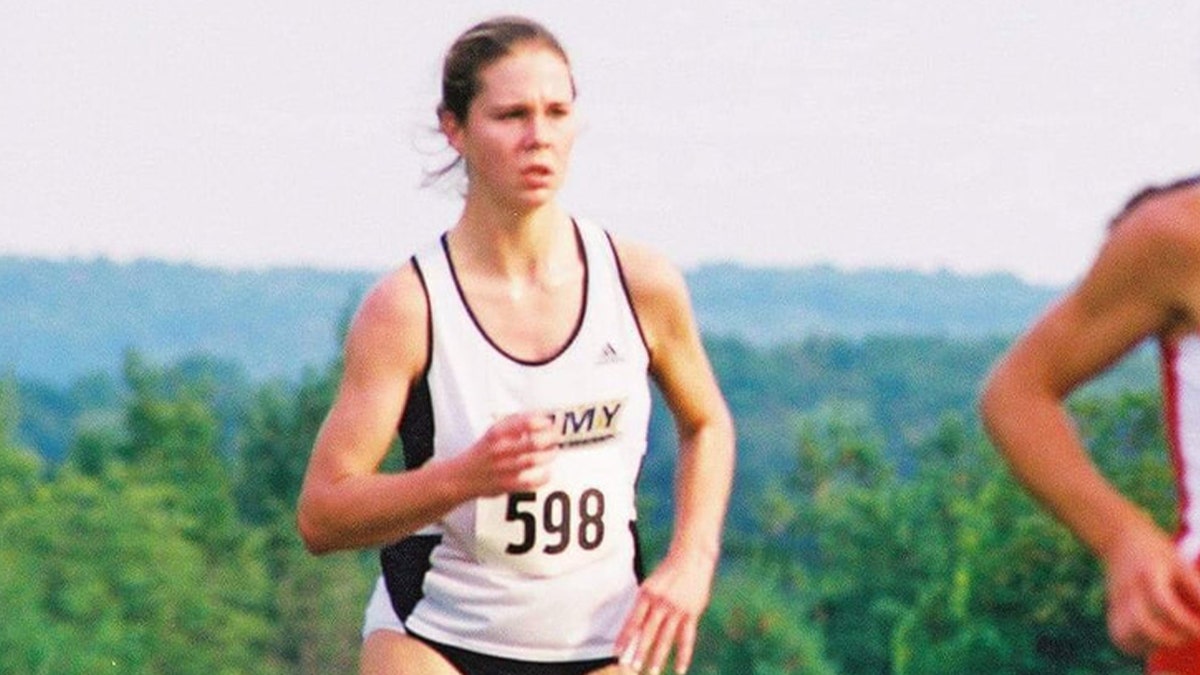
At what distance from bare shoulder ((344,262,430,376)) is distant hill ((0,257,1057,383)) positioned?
350 feet

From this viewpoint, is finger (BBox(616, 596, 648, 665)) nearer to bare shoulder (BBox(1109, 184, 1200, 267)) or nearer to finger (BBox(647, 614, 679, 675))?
finger (BBox(647, 614, 679, 675))

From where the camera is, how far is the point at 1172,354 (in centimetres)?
493

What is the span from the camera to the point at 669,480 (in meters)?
98.8

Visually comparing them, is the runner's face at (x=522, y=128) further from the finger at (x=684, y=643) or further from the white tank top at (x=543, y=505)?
the finger at (x=684, y=643)

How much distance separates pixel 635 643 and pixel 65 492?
79964 millimetres

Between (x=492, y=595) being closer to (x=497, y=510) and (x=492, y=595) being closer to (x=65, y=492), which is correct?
(x=497, y=510)

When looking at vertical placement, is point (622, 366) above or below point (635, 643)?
above

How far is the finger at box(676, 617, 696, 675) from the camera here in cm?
659

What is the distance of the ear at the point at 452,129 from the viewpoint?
23.4 feet

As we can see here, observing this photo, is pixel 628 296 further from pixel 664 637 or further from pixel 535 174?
pixel 664 637

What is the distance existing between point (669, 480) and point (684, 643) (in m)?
92.2

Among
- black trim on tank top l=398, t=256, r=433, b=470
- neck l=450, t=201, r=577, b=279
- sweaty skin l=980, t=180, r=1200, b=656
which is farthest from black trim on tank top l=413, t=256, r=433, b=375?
sweaty skin l=980, t=180, r=1200, b=656

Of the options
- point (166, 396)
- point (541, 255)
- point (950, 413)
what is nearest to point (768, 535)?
point (950, 413)

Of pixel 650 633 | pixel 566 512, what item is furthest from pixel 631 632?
pixel 566 512
